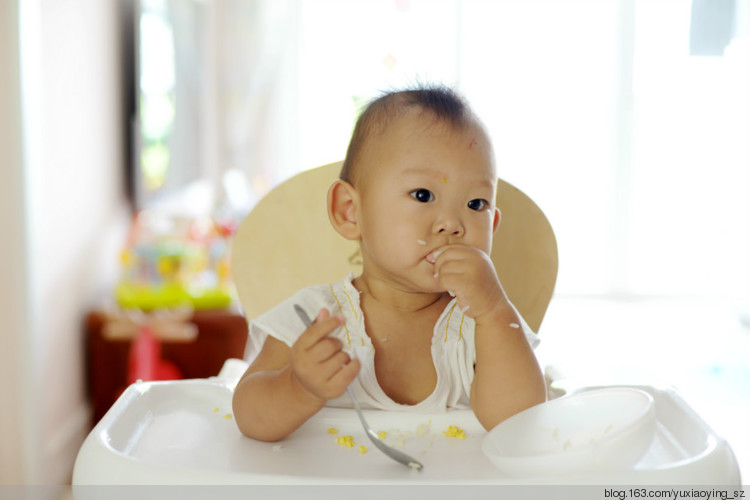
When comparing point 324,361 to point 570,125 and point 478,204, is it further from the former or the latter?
point 570,125

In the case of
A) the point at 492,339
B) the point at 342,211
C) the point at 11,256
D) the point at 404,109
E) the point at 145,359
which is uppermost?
the point at 404,109

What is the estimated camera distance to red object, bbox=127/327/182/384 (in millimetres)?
2232

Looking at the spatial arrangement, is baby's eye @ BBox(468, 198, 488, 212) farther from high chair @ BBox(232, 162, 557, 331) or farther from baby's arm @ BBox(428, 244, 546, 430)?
high chair @ BBox(232, 162, 557, 331)

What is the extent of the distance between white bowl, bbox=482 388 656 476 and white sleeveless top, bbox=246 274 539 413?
5.3 inches

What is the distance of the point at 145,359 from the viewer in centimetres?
224

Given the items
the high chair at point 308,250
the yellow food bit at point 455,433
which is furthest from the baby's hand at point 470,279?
the high chair at point 308,250

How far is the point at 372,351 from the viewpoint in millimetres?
845

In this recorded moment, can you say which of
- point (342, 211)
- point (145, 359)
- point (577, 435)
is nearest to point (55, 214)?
point (145, 359)

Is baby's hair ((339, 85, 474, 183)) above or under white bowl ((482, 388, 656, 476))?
above

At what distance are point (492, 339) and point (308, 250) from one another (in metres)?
0.33

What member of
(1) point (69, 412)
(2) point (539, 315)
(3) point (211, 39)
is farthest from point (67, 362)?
(3) point (211, 39)

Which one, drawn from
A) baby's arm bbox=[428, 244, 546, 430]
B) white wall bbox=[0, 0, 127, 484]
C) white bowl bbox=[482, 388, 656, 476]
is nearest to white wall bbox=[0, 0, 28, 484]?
white wall bbox=[0, 0, 127, 484]

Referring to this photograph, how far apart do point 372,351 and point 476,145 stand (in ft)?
0.82

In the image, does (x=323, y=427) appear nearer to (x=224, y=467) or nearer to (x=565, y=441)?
(x=224, y=467)
